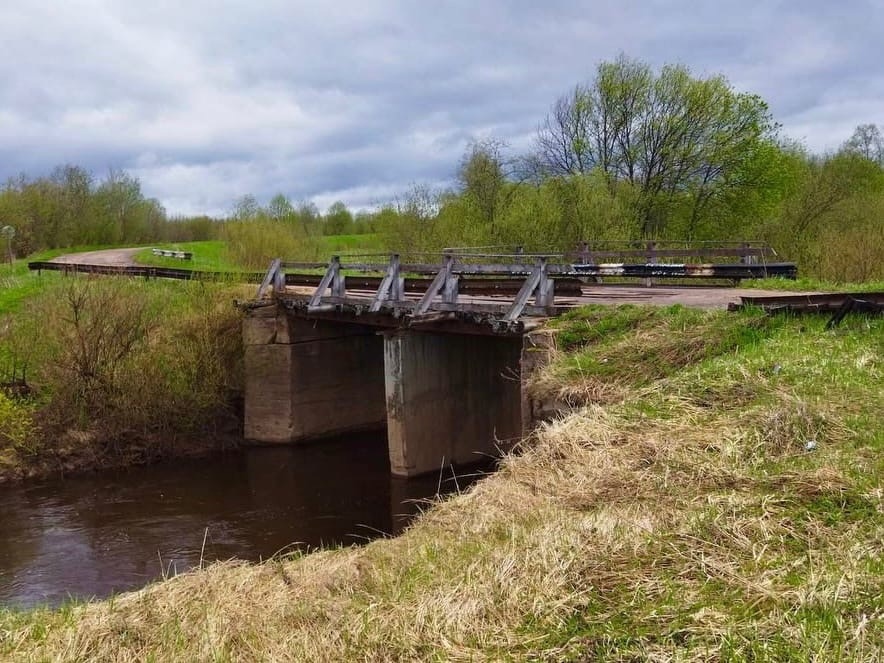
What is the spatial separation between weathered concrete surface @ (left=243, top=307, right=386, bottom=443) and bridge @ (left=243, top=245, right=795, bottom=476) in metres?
0.03

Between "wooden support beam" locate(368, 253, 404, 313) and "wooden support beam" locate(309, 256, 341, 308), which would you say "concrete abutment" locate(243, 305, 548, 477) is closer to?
"wooden support beam" locate(368, 253, 404, 313)

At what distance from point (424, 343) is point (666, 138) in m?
17.4

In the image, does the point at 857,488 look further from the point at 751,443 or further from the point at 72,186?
the point at 72,186

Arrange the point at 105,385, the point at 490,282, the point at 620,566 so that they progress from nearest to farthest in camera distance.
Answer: the point at 620,566 → the point at 490,282 → the point at 105,385

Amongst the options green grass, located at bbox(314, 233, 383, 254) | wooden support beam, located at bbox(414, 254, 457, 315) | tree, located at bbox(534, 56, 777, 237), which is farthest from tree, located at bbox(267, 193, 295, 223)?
wooden support beam, located at bbox(414, 254, 457, 315)

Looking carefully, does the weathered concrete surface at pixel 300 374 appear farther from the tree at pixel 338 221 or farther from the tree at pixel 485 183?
the tree at pixel 338 221

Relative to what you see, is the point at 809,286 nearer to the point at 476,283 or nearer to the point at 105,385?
the point at 476,283

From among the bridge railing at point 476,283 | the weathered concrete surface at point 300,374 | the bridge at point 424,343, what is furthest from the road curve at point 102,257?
the bridge railing at point 476,283

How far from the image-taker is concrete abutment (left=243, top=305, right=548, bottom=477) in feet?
52.5

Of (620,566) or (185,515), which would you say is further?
(185,515)

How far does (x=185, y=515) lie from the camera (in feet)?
47.4

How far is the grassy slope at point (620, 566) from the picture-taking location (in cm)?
352

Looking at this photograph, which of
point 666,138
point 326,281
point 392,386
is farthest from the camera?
point 666,138

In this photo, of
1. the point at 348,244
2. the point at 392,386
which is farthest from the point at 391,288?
the point at 348,244
